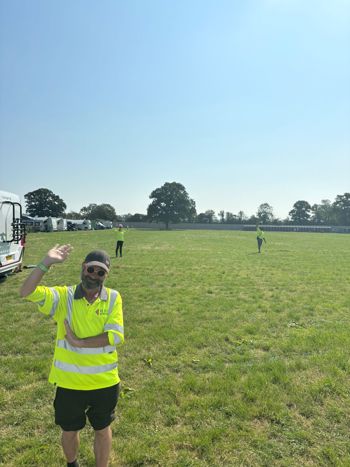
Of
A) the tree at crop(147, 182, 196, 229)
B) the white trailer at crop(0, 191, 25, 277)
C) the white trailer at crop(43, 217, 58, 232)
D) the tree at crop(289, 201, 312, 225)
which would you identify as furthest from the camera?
the tree at crop(289, 201, 312, 225)

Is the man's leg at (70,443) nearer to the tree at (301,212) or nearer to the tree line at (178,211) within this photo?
the tree line at (178,211)

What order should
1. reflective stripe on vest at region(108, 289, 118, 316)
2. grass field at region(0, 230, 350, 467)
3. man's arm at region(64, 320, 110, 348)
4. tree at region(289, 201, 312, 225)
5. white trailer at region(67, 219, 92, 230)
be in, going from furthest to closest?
1. tree at region(289, 201, 312, 225)
2. white trailer at region(67, 219, 92, 230)
3. grass field at region(0, 230, 350, 467)
4. reflective stripe on vest at region(108, 289, 118, 316)
5. man's arm at region(64, 320, 110, 348)

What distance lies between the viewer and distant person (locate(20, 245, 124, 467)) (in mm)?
2465

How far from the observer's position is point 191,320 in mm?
7062

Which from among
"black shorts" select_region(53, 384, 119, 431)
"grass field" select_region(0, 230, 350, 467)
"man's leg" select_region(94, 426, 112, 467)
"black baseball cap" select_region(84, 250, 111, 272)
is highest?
"black baseball cap" select_region(84, 250, 111, 272)

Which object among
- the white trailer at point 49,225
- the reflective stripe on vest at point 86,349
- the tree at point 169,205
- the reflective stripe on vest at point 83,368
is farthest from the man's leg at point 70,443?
the tree at point 169,205

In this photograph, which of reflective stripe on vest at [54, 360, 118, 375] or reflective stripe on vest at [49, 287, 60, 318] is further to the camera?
reflective stripe on vest at [49, 287, 60, 318]

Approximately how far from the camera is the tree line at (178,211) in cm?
9306

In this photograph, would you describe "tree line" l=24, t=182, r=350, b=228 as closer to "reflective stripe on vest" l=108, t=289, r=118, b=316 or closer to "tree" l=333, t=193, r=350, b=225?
"tree" l=333, t=193, r=350, b=225

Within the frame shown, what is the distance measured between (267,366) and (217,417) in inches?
59.1

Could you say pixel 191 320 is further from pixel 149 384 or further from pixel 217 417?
pixel 217 417

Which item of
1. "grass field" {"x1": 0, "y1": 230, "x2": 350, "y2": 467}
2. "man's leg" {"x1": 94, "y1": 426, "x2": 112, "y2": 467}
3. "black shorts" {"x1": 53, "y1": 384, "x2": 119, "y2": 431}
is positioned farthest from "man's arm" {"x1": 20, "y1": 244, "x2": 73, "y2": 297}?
"grass field" {"x1": 0, "y1": 230, "x2": 350, "y2": 467}

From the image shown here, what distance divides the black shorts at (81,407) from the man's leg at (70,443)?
4.0 inches

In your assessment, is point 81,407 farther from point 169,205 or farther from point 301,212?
point 301,212
